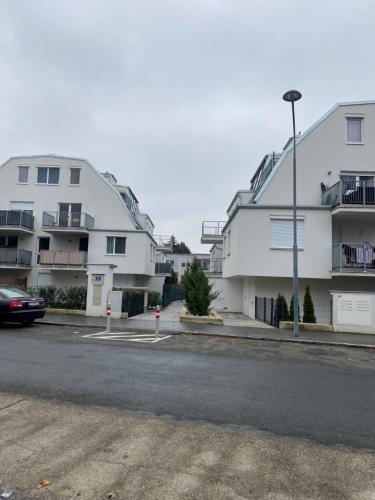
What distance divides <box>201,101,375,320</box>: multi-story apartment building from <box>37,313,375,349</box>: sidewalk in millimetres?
4433

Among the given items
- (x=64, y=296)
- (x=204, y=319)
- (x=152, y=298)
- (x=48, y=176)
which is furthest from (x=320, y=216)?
(x=48, y=176)

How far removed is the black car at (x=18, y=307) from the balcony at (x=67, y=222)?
12.6 m

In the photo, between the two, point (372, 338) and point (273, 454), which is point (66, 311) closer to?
point (372, 338)

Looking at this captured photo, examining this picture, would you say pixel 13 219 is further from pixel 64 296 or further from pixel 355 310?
pixel 355 310

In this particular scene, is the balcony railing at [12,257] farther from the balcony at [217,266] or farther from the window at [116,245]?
the balcony at [217,266]

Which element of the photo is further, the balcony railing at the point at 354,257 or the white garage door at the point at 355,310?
the balcony railing at the point at 354,257

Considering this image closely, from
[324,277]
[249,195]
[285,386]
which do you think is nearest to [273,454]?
[285,386]

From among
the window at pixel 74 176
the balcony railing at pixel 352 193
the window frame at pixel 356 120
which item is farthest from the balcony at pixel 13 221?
the window frame at pixel 356 120

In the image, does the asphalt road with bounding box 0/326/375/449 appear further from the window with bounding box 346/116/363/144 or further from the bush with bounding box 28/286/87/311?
the window with bounding box 346/116/363/144

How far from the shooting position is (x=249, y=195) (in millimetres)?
24375

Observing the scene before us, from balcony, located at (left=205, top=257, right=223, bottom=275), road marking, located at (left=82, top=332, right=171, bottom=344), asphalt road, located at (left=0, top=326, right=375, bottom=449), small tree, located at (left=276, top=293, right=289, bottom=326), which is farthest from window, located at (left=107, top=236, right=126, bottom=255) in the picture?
asphalt road, located at (left=0, top=326, right=375, bottom=449)

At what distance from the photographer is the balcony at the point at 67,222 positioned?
Answer: 26.7 m

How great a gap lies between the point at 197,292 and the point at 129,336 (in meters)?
5.70

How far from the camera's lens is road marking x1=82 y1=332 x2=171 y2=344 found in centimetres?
1177
